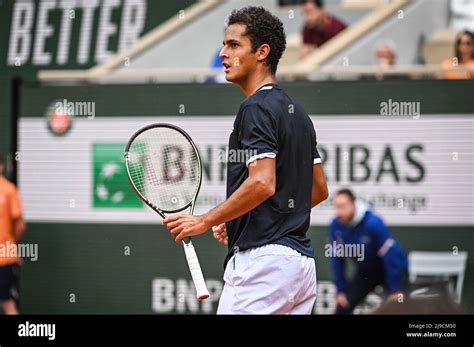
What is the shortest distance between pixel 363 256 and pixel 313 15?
6.93 feet

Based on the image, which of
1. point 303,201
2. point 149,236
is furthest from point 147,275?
point 303,201

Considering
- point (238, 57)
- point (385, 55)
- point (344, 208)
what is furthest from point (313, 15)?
point (238, 57)

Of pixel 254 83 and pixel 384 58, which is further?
pixel 384 58

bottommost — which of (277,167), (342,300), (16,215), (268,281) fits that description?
(342,300)

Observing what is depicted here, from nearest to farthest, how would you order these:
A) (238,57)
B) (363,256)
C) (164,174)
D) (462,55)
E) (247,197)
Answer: (247,197) → (238,57) → (164,174) → (363,256) → (462,55)

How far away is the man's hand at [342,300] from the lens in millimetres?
7910

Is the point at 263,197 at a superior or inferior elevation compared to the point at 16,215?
superior

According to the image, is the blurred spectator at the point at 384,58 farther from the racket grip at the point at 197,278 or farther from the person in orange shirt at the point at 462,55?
the racket grip at the point at 197,278

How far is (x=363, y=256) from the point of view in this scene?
7.90m

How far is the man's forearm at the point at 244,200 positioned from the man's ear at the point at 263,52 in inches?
23.8

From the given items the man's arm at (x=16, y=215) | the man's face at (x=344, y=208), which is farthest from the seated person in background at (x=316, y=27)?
the man's arm at (x=16, y=215)

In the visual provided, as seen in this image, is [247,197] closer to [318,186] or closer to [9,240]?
[318,186]

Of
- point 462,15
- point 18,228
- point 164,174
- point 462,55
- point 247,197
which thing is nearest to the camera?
point 247,197
